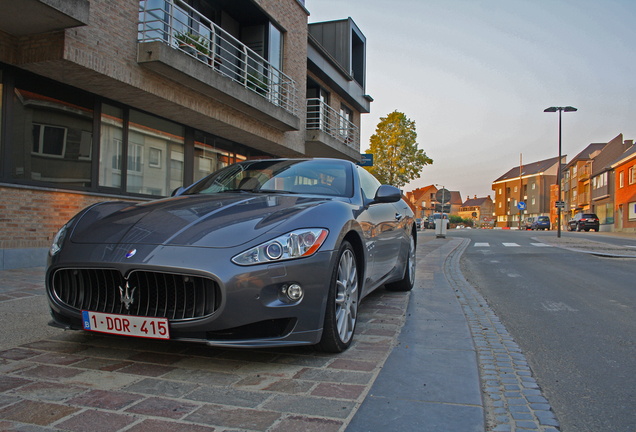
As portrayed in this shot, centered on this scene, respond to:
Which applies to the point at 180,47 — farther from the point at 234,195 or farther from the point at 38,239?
the point at 234,195

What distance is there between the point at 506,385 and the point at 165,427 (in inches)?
69.3

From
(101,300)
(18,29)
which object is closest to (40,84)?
(18,29)

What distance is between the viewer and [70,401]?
2143mm

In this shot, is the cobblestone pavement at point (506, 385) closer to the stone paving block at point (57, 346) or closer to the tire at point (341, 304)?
the tire at point (341, 304)

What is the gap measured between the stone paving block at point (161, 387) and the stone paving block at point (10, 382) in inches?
20.7

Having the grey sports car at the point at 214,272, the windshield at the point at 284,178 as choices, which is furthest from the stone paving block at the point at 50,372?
the windshield at the point at 284,178

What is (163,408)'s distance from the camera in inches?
82.2

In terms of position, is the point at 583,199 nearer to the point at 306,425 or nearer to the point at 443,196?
the point at 443,196

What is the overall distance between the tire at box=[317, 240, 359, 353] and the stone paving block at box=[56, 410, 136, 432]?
49.1 inches

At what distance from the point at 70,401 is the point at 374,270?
247 cm

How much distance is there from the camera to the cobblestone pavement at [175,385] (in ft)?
6.45

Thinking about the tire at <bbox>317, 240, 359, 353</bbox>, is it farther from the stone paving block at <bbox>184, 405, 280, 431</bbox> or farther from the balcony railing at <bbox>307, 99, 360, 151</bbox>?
the balcony railing at <bbox>307, 99, 360, 151</bbox>

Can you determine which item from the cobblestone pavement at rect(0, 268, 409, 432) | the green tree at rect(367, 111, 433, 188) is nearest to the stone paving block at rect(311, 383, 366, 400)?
the cobblestone pavement at rect(0, 268, 409, 432)

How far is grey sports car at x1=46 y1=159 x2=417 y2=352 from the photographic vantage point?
8.02 feet
